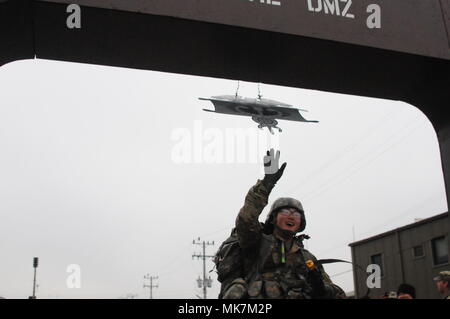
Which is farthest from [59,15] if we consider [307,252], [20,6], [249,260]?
[307,252]

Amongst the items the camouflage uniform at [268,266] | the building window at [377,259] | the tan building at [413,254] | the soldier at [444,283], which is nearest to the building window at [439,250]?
the tan building at [413,254]

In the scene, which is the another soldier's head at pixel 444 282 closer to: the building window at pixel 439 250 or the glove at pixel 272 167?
the glove at pixel 272 167

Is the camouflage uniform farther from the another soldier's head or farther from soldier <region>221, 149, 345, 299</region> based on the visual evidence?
the another soldier's head

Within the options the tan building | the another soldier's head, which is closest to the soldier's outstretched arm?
the another soldier's head

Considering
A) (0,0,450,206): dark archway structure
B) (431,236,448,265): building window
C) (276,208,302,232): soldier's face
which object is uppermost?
(0,0,450,206): dark archway structure

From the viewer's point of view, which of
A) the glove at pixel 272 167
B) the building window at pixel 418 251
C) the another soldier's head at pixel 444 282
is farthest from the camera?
the building window at pixel 418 251

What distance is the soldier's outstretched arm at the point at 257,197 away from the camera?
13.8 feet

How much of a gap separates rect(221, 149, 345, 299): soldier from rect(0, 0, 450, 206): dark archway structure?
58.9 inches

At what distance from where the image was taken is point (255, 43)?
5.22 m

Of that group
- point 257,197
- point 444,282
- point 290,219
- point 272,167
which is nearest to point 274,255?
point 290,219

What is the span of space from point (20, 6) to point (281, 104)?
8.20 ft

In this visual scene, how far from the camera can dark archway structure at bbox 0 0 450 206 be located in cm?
487
